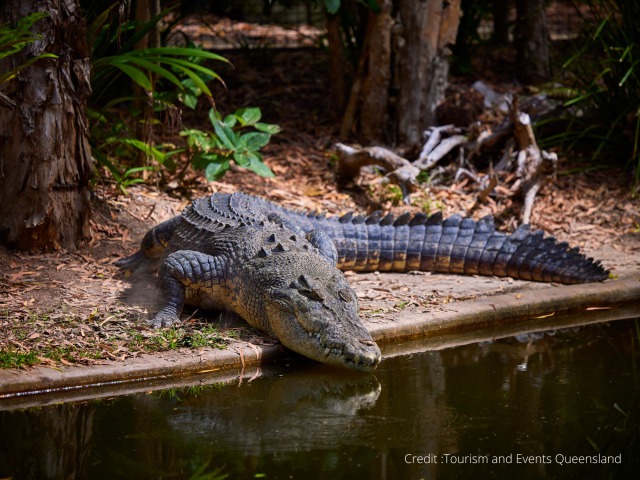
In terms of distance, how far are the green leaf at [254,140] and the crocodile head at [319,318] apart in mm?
2350

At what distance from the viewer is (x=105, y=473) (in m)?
3.10

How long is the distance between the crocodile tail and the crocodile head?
1.43 metres

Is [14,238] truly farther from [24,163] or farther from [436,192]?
[436,192]

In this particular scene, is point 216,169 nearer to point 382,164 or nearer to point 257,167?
point 257,167

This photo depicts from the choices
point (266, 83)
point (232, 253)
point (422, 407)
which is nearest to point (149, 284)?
point (232, 253)

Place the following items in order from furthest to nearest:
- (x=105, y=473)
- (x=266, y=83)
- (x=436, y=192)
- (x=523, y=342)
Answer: (x=266, y=83)
(x=436, y=192)
(x=523, y=342)
(x=105, y=473)

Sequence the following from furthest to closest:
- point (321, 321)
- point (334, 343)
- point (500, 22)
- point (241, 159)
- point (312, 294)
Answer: point (500, 22)
point (241, 159)
point (312, 294)
point (321, 321)
point (334, 343)

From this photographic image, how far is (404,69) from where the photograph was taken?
8.34 m

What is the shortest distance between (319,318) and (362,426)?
838mm

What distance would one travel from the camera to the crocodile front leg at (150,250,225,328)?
16.1ft

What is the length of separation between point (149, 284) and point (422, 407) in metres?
2.43

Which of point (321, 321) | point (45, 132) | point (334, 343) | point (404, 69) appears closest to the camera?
point (334, 343)

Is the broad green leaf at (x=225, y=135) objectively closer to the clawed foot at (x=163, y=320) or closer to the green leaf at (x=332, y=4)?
the green leaf at (x=332, y=4)

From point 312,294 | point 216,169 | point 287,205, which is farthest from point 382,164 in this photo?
point 312,294
